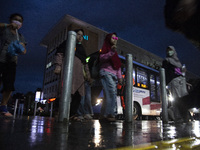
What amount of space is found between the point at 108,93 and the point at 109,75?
390 mm

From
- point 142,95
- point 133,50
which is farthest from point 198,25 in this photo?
point 133,50

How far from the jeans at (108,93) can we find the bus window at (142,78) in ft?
21.4

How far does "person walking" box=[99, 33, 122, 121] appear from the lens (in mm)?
3387

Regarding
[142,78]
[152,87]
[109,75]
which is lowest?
[109,75]

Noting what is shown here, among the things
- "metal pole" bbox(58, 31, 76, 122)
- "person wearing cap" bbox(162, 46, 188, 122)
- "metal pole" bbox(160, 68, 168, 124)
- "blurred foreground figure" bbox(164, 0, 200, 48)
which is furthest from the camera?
"metal pole" bbox(160, 68, 168, 124)

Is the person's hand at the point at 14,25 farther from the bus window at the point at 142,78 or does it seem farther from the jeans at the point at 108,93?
the bus window at the point at 142,78

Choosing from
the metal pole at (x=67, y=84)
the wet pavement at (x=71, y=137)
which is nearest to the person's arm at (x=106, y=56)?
the metal pole at (x=67, y=84)

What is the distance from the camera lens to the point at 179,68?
4.66 m

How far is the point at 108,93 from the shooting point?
11.4ft

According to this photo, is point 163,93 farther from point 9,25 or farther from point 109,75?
point 9,25

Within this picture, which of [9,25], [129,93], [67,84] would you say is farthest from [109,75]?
[9,25]

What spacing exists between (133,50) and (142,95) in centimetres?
2340

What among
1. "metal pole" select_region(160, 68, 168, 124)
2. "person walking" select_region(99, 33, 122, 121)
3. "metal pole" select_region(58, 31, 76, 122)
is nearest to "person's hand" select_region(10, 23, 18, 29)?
"metal pole" select_region(58, 31, 76, 122)

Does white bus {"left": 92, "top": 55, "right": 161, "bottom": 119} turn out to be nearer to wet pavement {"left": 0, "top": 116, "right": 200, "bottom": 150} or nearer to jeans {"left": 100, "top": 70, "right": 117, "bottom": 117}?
jeans {"left": 100, "top": 70, "right": 117, "bottom": 117}
